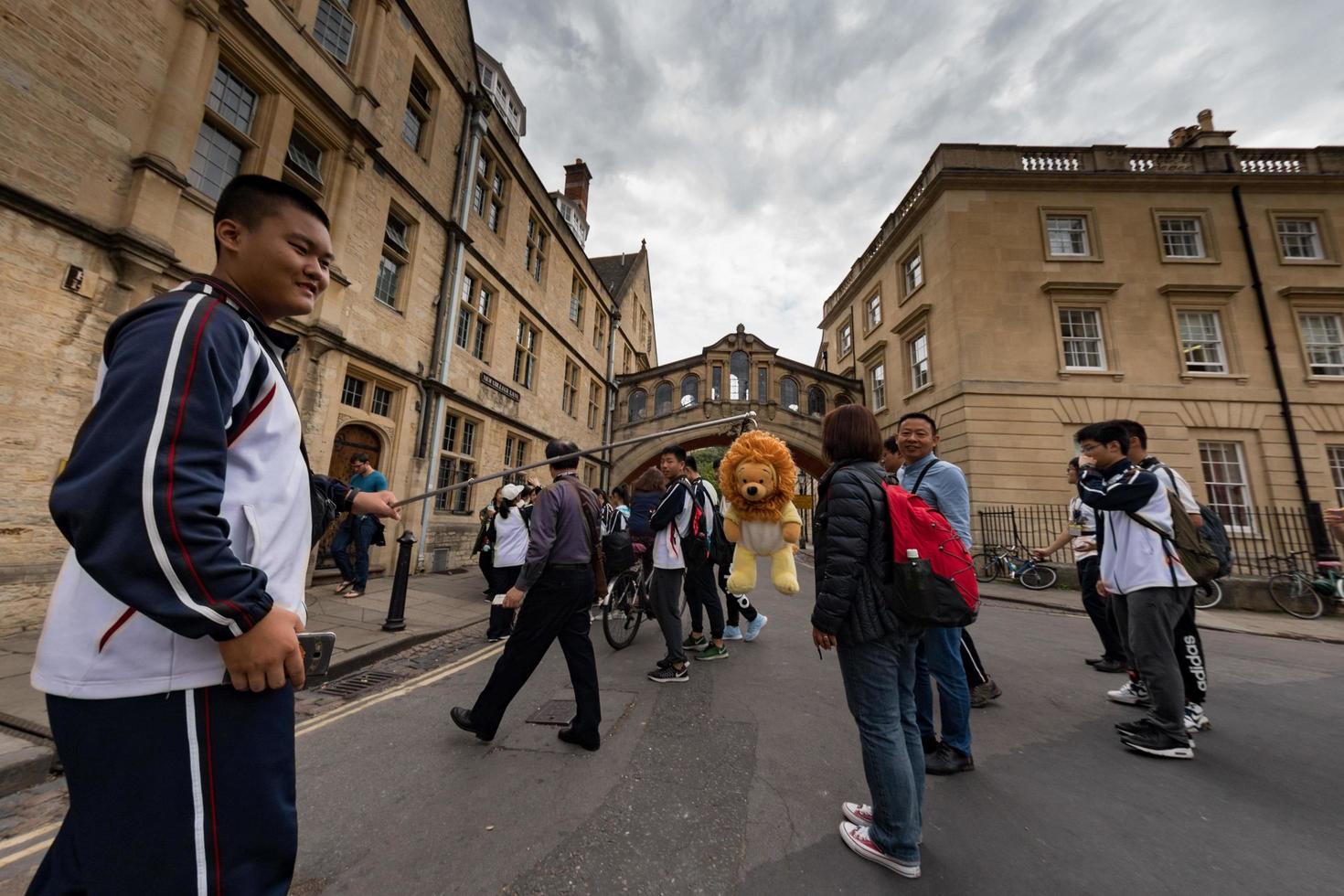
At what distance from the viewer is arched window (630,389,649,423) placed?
22438mm

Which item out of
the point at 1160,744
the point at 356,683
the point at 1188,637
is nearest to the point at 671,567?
the point at 356,683

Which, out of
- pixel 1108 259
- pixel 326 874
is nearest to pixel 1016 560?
pixel 1108 259

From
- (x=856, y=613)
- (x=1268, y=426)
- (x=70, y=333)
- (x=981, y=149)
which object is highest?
(x=981, y=149)

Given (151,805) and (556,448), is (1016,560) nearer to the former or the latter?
(556,448)

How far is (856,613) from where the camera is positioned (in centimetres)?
223

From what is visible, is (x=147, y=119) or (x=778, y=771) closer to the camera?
(x=778, y=771)

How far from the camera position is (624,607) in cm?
572

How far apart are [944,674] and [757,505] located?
1.51 m

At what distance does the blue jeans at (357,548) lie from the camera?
7238 millimetres

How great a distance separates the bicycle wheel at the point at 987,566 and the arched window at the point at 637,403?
14.0m

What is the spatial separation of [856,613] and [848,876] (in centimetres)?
106

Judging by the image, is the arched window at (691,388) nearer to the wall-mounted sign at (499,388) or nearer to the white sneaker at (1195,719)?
the wall-mounted sign at (499,388)

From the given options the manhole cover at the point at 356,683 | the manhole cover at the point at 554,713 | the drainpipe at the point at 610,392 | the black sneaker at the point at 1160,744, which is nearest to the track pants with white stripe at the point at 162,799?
the manhole cover at the point at 554,713

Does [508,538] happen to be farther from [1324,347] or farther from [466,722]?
[1324,347]
